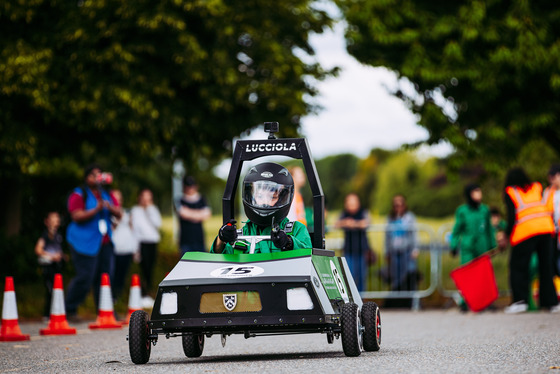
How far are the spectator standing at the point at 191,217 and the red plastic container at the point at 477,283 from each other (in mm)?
4489

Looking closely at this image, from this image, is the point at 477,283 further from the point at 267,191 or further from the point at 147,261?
the point at 267,191

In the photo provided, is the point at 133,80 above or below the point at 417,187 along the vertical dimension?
below

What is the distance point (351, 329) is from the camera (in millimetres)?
8461

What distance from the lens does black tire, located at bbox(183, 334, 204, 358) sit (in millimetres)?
9414

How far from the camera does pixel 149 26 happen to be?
19656 mm

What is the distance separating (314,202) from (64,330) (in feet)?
16.8

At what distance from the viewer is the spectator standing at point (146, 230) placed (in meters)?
19.2

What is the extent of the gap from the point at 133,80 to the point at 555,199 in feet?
24.8

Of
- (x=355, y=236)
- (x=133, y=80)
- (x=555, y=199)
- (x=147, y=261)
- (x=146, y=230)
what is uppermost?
(x=133, y=80)

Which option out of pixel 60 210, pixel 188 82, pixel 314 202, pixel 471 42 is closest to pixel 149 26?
pixel 188 82

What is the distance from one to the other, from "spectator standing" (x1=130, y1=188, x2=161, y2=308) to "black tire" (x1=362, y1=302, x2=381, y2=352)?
1054 cm

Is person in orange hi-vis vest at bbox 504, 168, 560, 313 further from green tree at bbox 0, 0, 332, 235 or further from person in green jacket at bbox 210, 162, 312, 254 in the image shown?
person in green jacket at bbox 210, 162, 312, 254

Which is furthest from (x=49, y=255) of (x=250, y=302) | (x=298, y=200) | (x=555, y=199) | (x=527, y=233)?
(x=250, y=302)

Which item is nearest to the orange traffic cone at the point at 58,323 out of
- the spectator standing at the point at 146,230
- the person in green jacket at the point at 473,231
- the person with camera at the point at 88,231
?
the person with camera at the point at 88,231
